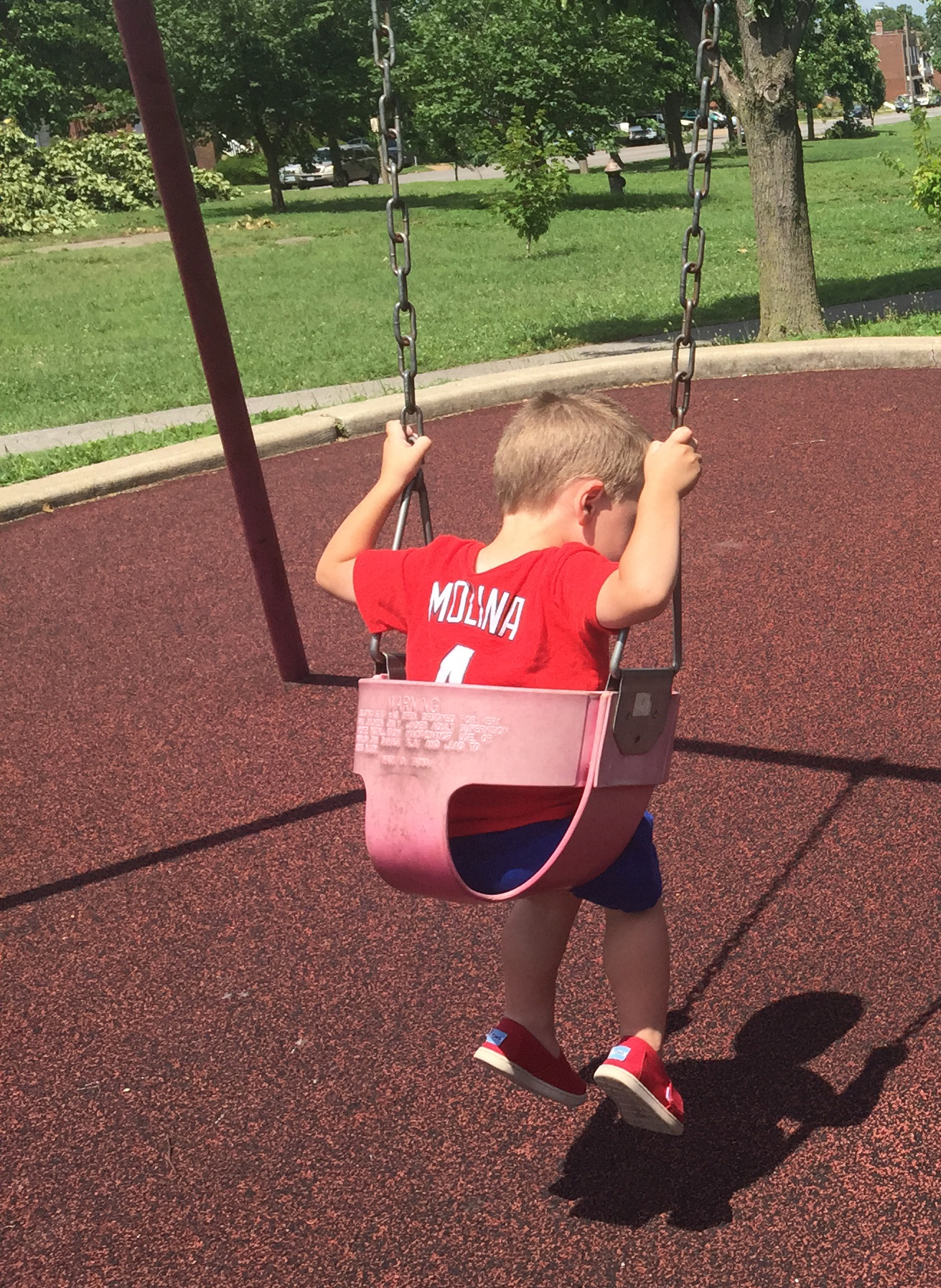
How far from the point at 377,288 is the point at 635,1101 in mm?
15519

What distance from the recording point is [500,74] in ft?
101

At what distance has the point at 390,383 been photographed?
1020cm

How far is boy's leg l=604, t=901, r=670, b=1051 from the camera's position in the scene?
2.19 meters

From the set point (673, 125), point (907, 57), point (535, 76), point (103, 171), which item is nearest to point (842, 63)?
point (673, 125)

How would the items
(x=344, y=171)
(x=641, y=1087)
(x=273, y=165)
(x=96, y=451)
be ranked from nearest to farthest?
1. (x=641, y=1087)
2. (x=96, y=451)
3. (x=273, y=165)
4. (x=344, y=171)

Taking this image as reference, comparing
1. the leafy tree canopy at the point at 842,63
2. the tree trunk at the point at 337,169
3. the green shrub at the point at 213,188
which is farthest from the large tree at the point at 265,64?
the leafy tree canopy at the point at 842,63

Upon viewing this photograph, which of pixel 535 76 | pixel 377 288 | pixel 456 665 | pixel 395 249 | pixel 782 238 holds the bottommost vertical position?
pixel 377 288

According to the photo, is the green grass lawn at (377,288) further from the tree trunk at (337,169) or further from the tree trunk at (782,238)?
the tree trunk at (337,169)

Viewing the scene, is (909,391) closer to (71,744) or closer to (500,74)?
(71,744)

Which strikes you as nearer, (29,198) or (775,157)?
(775,157)

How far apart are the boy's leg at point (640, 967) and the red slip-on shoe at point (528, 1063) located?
13cm

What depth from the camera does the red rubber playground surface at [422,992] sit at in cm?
218

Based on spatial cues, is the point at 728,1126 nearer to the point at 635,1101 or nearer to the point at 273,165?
the point at 635,1101

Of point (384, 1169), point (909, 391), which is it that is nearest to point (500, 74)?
point (909, 391)
